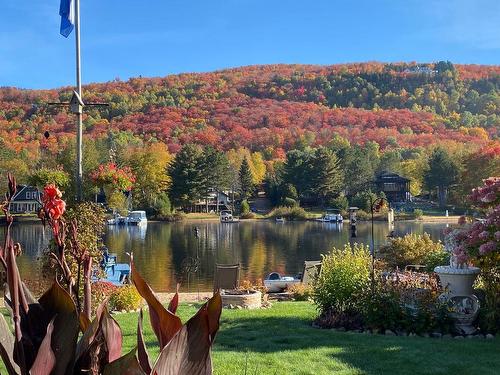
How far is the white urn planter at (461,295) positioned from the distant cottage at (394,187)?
58577 mm

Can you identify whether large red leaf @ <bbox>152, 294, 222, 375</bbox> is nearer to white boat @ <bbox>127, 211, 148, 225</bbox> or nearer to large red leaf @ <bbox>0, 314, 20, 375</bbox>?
large red leaf @ <bbox>0, 314, 20, 375</bbox>

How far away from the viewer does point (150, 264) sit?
913 inches

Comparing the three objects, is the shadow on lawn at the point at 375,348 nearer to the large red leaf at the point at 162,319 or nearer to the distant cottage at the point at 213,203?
the large red leaf at the point at 162,319

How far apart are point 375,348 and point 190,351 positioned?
5.19 metres

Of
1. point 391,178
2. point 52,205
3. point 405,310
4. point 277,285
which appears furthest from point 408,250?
point 391,178

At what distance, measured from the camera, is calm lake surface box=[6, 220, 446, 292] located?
1975cm

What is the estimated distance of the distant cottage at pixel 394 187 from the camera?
65312 mm

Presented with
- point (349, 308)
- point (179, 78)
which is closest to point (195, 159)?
point (349, 308)

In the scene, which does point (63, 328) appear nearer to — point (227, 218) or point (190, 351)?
point (190, 351)

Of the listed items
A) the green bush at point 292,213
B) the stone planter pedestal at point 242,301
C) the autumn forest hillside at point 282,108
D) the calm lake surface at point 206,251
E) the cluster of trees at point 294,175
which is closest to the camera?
the stone planter pedestal at point 242,301

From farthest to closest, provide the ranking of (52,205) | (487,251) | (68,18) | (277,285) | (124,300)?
(277,285) → (124,300) → (68,18) → (487,251) → (52,205)

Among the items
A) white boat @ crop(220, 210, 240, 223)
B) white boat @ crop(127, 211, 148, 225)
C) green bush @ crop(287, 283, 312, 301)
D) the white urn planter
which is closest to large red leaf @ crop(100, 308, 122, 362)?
the white urn planter

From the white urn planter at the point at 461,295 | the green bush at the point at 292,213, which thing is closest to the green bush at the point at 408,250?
the white urn planter at the point at 461,295

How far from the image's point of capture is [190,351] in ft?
3.44
